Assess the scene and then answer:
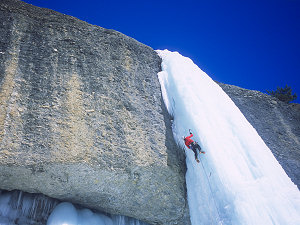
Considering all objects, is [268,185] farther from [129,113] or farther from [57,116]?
[57,116]

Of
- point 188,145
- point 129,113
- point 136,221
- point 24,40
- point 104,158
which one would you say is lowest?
point 136,221

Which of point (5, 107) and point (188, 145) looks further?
point (188, 145)

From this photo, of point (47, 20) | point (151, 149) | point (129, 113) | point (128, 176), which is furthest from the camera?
point (47, 20)

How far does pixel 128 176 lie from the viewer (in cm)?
293

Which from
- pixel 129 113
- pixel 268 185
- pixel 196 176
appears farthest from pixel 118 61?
pixel 268 185

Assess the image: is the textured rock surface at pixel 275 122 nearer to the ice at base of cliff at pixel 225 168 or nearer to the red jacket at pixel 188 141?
the ice at base of cliff at pixel 225 168

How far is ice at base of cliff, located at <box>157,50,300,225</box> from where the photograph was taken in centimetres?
273

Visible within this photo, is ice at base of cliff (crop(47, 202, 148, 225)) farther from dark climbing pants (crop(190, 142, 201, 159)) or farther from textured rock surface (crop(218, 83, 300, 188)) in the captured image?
textured rock surface (crop(218, 83, 300, 188))

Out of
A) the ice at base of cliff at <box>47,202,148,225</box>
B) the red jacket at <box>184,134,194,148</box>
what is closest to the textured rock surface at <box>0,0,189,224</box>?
the ice at base of cliff at <box>47,202,148,225</box>

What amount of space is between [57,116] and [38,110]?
0.82 ft

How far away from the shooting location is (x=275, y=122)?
5.13 m

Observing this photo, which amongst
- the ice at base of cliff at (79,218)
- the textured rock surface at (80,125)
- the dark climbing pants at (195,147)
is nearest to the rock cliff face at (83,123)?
the textured rock surface at (80,125)

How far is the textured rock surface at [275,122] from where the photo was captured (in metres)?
4.34

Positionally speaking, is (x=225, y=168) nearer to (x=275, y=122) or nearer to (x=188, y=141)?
(x=188, y=141)
